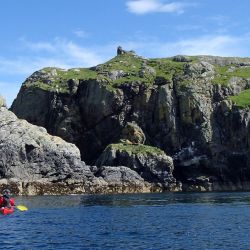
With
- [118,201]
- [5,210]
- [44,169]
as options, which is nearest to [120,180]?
[44,169]

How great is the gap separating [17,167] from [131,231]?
118 metres

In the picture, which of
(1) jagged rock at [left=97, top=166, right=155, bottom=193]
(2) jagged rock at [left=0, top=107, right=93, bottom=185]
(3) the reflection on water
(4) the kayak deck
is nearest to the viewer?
(4) the kayak deck

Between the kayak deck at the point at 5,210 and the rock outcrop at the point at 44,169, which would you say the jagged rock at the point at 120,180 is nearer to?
the rock outcrop at the point at 44,169

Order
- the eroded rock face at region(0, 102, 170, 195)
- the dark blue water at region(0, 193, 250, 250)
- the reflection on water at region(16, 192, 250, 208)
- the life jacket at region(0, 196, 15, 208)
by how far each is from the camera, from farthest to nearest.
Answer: the eroded rock face at region(0, 102, 170, 195) < the reflection on water at region(16, 192, 250, 208) < the life jacket at region(0, 196, 15, 208) < the dark blue water at region(0, 193, 250, 250)

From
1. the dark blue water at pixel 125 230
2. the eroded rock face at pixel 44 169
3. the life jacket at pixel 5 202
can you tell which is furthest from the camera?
the eroded rock face at pixel 44 169

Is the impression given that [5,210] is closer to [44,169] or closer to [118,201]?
[118,201]

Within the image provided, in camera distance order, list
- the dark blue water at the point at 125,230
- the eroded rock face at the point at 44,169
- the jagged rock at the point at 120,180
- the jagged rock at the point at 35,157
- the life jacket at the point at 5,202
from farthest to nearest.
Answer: the jagged rock at the point at 120,180
the jagged rock at the point at 35,157
the eroded rock face at the point at 44,169
the life jacket at the point at 5,202
the dark blue water at the point at 125,230

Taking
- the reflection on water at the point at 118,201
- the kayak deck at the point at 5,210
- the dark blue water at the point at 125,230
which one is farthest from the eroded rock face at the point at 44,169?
the dark blue water at the point at 125,230

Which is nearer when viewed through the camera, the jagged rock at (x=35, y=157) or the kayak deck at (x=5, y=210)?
the kayak deck at (x=5, y=210)

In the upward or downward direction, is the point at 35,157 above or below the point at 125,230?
above

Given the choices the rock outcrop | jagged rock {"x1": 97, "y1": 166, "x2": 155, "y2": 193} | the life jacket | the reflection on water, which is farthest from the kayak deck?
jagged rock {"x1": 97, "y1": 166, "x2": 155, "y2": 193}

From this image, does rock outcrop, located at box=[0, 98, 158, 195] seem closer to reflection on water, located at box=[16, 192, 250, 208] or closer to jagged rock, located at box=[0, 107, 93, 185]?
jagged rock, located at box=[0, 107, 93, 185]

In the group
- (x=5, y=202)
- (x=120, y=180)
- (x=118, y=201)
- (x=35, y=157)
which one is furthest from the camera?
(x=120, y=180)

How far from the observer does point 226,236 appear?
63250 millimetres
